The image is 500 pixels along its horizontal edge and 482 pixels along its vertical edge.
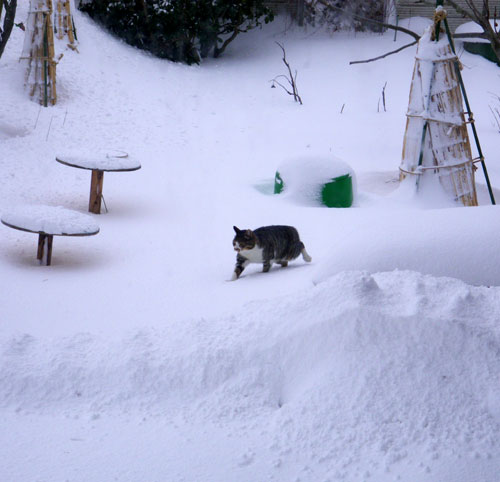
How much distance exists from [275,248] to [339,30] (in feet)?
45.5

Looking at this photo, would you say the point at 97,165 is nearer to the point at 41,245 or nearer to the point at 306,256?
the point at 41,245

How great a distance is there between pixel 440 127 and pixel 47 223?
5522 millimetres

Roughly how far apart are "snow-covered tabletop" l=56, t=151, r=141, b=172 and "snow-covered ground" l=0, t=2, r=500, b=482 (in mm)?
633

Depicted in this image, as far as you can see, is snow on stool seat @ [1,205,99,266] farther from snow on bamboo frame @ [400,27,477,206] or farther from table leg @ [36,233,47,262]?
snow on bamboo frame @ [400,27,477,206]

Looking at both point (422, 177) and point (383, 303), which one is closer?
point (383, 303)

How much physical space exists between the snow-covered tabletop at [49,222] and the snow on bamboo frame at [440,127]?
4896mm

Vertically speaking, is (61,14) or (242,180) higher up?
(61,14)

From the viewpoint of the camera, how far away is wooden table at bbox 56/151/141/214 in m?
7.53

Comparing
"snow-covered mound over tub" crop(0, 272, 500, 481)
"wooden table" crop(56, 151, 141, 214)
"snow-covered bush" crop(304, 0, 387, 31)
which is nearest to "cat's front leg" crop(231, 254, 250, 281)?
"snow-covered mound over tub" crop(0, 272, 500, 481)

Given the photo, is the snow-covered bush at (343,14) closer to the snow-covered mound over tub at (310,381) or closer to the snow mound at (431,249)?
the snow mound at (431,249)

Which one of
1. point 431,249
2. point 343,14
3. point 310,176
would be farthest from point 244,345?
point 343,14

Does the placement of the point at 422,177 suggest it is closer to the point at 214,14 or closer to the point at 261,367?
the point at 261,367

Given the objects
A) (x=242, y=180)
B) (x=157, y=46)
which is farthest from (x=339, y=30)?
(x=242, y=180)

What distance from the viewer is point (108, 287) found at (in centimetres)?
544
